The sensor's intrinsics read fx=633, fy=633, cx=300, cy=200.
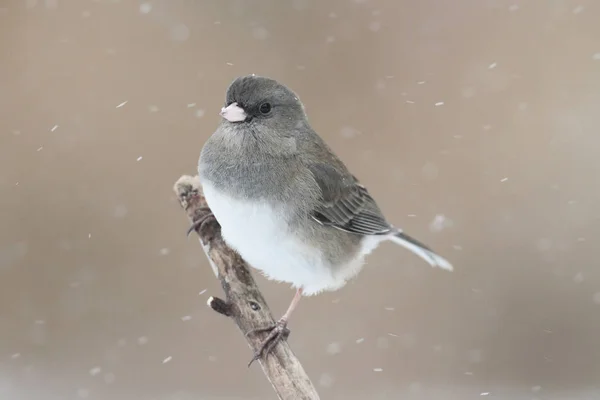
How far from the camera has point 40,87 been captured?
9.34 feet

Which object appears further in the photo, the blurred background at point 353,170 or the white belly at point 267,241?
the blurred background at point 353,170

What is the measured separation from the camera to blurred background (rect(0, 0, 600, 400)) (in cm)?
287

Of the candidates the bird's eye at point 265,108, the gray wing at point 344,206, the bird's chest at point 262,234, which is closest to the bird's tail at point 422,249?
the gray wing at point 344,206

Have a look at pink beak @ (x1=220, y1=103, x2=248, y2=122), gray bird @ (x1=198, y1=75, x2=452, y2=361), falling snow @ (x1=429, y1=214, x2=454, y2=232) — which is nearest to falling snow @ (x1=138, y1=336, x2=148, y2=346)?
falling snow @ (x1=429, y1=214, x2=454, y2=232)

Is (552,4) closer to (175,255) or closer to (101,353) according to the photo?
(175,255)

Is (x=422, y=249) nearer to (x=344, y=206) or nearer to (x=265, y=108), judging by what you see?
(x=344, y=206)

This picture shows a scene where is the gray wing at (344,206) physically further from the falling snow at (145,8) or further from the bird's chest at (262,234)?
the falling snow at (145,8)

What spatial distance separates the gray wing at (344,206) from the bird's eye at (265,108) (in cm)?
18

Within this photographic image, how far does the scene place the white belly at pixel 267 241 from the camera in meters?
1.40

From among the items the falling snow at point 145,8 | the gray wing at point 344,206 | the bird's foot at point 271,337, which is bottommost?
the bird's foot at point 271,337

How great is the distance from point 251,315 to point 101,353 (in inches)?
76.0

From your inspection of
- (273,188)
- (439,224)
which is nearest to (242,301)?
(273,188)

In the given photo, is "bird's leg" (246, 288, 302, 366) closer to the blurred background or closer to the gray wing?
the gray wing

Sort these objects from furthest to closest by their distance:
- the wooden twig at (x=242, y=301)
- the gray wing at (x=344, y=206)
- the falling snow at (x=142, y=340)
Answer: the falling snow at (x=142, y=340)
the gray wing at (x=344, y=206)
the wooden twig at (x=242, y=301)
